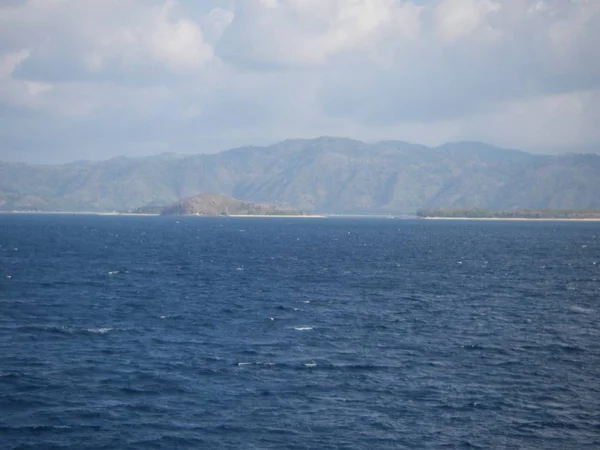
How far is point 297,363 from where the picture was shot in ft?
194

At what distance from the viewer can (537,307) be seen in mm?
89375

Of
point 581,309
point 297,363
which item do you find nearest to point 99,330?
point 297,363

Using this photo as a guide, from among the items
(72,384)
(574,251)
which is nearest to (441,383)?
(72,384)

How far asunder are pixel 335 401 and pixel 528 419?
12.3 m

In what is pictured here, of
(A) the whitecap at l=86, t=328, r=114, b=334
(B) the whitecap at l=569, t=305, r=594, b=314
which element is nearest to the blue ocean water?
(A) the whitecap at l=86, t=328, r=114, b=334

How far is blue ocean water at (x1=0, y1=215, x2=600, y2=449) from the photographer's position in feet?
145

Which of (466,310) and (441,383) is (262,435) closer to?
(441,383)

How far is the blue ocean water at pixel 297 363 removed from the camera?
145ft

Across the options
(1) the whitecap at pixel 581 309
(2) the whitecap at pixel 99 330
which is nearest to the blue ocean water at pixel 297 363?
(2) the whitecap at pixel 99 330

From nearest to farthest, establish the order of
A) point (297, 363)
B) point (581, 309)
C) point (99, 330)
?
point (297, 363) → point (99, 330) → point (581, 309)

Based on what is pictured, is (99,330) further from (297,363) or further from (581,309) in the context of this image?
(581,309)

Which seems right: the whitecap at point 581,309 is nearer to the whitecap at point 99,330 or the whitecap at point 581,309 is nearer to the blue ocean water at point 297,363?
the blue ocean water at point 297,363

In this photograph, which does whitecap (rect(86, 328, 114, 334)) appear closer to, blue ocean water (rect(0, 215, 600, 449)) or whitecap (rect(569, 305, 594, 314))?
blue ocean water (rect(0, 215, 600, 449))

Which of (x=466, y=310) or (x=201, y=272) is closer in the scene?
(x=466, y=310)
